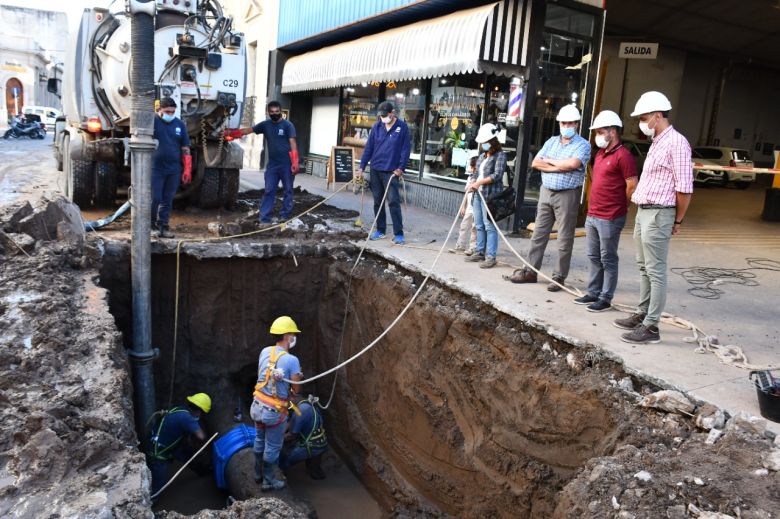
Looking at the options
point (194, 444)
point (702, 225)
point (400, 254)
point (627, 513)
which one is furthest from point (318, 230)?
point (702, 225)

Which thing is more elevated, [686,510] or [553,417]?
[686,510]

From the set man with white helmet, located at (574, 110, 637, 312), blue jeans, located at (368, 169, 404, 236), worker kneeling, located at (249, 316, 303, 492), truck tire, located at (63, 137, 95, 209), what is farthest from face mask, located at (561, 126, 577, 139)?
truck tire, located at (63, 137, 95, 209)

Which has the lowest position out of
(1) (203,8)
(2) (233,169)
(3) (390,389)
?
(3) (390,389)

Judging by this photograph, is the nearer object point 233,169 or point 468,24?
point 468,24

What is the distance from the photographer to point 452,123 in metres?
11.7

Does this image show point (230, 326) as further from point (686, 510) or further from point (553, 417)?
point (686, 510)

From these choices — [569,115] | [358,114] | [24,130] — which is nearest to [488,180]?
[569,115]

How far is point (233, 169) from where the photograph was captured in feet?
33.4

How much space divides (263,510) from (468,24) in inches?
305

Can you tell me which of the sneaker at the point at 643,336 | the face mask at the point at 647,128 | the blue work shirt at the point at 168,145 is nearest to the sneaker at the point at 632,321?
the sneaker at the point at 643,336

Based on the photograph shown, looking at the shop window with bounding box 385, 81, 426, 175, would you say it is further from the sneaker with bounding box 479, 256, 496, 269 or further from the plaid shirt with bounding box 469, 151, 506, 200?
the sneaker with bounding box 479, 256, 496, 269

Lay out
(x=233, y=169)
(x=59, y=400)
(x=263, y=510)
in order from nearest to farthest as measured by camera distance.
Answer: (x=263, y=510), (x=59, y=400), (x=233, y=169)

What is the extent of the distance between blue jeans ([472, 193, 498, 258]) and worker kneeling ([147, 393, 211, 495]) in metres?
3.72

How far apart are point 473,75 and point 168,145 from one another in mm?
5639
